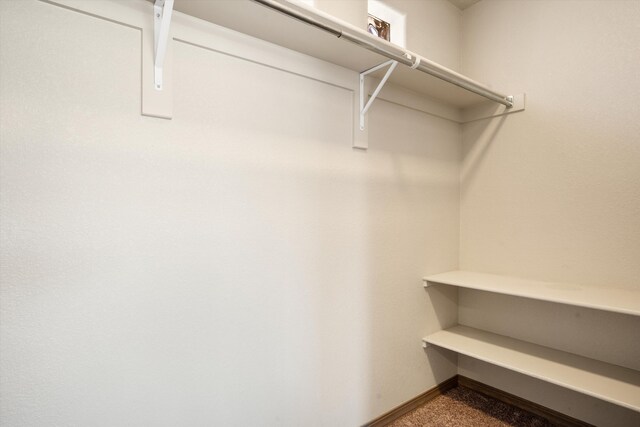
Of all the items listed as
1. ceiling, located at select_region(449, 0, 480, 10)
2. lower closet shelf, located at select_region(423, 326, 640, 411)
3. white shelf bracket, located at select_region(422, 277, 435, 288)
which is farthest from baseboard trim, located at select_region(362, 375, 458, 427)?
ceiling, located at select_region(449, 0, 480, 10)

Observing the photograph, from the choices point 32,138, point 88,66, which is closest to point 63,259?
point 32,138

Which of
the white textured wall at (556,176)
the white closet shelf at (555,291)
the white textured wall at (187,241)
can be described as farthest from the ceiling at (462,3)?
the white closet shelf at (555,291)

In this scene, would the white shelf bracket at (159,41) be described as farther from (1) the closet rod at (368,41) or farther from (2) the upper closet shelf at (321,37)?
(1) the closet rod at (368,41)

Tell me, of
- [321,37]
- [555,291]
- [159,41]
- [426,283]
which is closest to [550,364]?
[555,291]

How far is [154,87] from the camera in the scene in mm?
1168

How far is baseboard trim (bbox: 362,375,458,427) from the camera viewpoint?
74.4 inches

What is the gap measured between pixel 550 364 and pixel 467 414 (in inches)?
24.2

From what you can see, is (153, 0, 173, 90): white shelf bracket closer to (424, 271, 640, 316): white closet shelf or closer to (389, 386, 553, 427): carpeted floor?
(424, 271, 640, 316): white closet shelf

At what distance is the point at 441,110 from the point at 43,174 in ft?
7.29

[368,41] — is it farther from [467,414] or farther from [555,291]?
[467,414]

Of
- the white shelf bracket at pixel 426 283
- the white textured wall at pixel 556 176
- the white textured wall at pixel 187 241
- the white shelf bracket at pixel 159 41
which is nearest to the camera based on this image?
the white textured wall at pixel 187 241

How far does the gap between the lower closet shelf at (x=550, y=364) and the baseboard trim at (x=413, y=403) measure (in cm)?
37

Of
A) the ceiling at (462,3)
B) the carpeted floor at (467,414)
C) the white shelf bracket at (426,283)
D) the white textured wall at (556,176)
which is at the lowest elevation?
the carpeted floor at (467,414)

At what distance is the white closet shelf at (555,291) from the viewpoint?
57.2 inches
